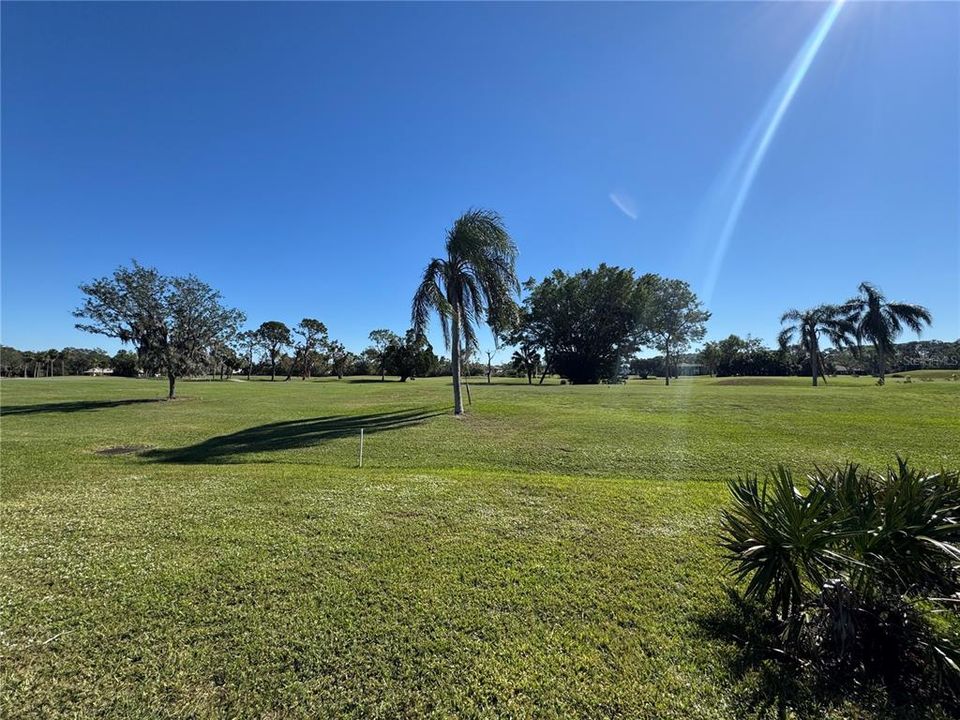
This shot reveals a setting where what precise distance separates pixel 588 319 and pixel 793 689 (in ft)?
141

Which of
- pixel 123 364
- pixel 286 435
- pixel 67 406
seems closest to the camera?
pixel 286 435

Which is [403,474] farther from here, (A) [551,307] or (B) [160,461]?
(A) [551,307]

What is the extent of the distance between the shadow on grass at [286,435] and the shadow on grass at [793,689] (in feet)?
31.0

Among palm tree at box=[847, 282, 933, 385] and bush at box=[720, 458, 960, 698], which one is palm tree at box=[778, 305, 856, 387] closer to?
palm tree at box=[847, 282, 933, 385]

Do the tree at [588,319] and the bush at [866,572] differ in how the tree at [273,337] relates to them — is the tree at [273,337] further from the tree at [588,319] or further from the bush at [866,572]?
the bush at [866,572]

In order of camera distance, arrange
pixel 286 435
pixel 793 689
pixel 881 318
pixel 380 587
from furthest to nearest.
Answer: pixel 881 318 → pixel 286 435 → pixel 380 587 → pixel 793 689

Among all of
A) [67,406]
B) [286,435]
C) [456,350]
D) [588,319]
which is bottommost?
[286,435]

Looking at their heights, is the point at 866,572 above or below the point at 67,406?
above

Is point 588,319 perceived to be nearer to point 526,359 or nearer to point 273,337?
point 526,359

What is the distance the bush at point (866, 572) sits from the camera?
96.3 inches

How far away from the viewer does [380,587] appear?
341 centimetres

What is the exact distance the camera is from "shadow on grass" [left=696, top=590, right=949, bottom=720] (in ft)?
7.34

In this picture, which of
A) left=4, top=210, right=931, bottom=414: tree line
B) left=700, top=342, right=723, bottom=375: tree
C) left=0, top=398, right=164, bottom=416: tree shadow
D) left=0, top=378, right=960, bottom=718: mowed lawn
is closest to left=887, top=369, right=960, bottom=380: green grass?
left=4, top=210, right=931, bottom=414: tree line

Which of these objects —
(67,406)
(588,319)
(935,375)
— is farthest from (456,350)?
(935,375)
